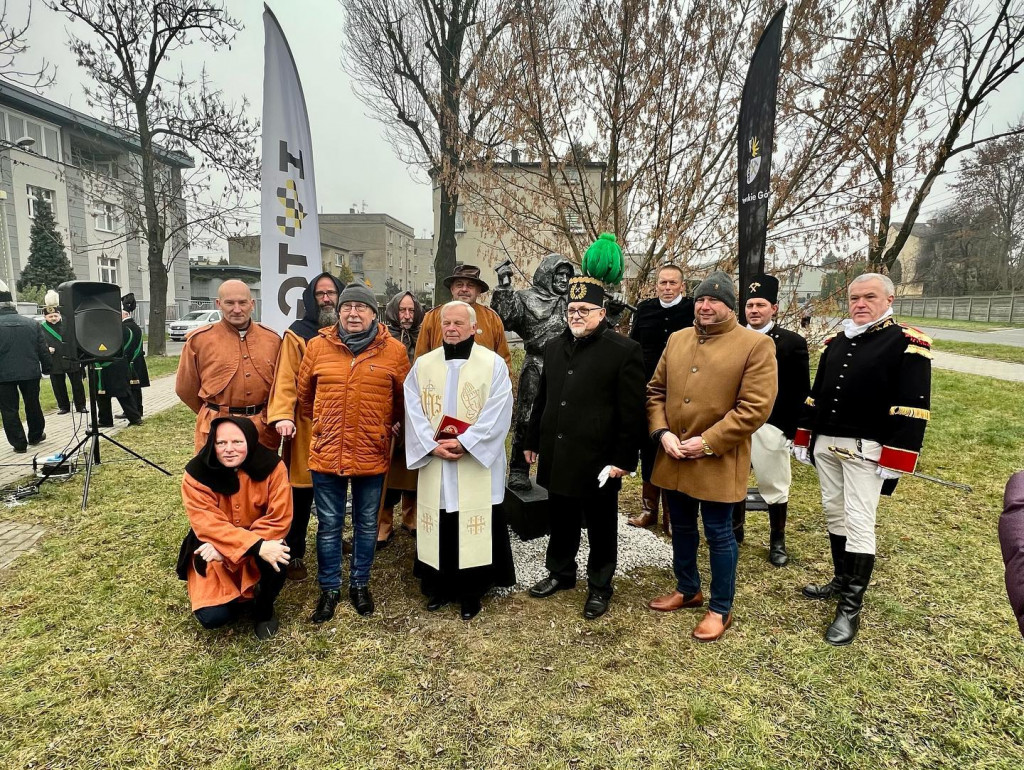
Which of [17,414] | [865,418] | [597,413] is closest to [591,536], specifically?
[597,413]

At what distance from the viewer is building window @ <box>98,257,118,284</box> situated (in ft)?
90.8

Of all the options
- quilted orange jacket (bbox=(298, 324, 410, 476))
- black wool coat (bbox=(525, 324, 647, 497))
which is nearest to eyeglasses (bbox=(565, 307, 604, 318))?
black wool coat (bbox=(525, 324, 647, 497))

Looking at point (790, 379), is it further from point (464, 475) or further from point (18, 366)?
point (18, 366)

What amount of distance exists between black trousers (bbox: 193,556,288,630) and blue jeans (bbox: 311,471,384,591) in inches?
11.3

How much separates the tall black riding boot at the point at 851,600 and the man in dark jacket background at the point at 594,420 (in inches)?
53.0

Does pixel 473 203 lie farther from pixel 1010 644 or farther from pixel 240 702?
pixel 1010 644

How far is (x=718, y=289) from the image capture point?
9.63ft

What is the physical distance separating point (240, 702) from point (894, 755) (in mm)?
3040

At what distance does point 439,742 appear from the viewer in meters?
2.36

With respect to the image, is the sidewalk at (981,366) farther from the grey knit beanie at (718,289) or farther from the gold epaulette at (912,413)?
the grey knit beanie at (718,289)

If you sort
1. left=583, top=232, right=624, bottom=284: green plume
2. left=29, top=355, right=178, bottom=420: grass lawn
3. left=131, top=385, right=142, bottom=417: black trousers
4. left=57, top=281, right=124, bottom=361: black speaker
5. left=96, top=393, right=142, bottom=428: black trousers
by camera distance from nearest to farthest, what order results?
left=583, top=232, right=624, bottom=284: green plume → left=57, top=281, right=124, bottom=361: black speaker → left=96, top=393, right=142, bottom=428: black trousers → left=131, top=385, right=142, bottom=417: black trousers → left=29, top=355, right=178, bottom=420: grass lawn

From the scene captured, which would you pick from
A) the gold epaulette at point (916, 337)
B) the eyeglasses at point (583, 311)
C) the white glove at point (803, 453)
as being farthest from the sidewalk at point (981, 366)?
the eyeglasses at point (583, 311)

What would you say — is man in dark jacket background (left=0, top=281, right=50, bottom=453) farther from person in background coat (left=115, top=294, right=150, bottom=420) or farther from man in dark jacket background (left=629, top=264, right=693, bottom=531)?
man in dark jacket background (left=629, top=264, right=693, bottom=531)

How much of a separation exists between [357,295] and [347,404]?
2.20 feet
